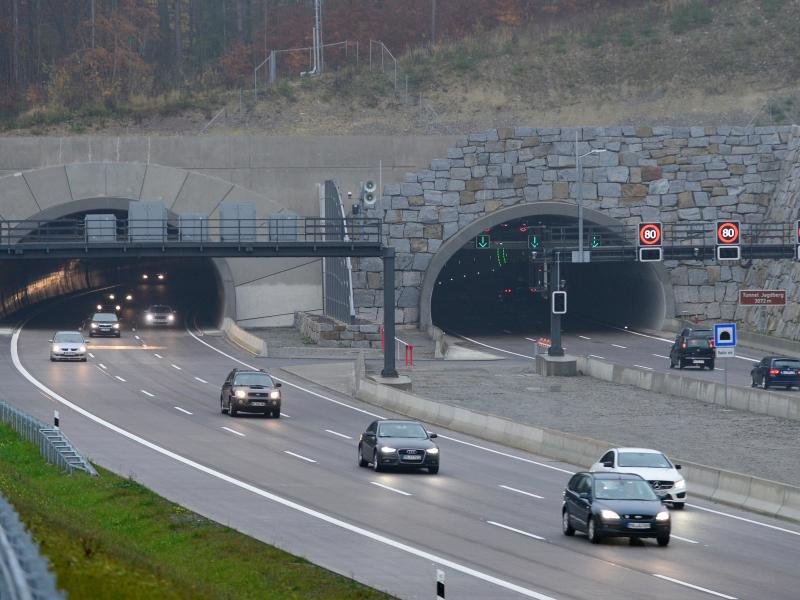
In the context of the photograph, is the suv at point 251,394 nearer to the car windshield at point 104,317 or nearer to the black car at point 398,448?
the black car at point 398,448

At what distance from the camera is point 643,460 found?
32.2 metres

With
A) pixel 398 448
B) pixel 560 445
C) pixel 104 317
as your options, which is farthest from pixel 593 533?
pixel 104 317

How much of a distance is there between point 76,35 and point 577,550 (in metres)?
119

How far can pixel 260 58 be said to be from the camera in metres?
132

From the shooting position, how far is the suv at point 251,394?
4831 cm

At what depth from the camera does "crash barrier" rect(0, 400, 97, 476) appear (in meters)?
31.9

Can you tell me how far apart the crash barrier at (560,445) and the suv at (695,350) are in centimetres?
1502

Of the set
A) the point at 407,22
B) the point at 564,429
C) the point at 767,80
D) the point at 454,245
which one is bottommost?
the point at 564,429

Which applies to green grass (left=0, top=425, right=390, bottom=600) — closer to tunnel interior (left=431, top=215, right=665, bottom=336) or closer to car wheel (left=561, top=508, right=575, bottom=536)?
car wheel (left=561, top=508, right=575, bottom=536)

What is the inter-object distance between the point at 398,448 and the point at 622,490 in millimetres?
10767

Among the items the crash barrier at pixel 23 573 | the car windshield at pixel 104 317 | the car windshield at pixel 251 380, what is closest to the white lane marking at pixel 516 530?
the crash barrier at pixel 23 573

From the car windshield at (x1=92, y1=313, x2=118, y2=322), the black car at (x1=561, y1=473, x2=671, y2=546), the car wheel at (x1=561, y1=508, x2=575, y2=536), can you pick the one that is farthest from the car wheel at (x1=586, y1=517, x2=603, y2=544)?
the car windshield at (x1=92, y1=313, x2=118, y2=322)

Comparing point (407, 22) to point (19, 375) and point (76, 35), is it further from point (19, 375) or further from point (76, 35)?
point (19, 375)

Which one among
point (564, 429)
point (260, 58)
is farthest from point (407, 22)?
point (564, 429)
